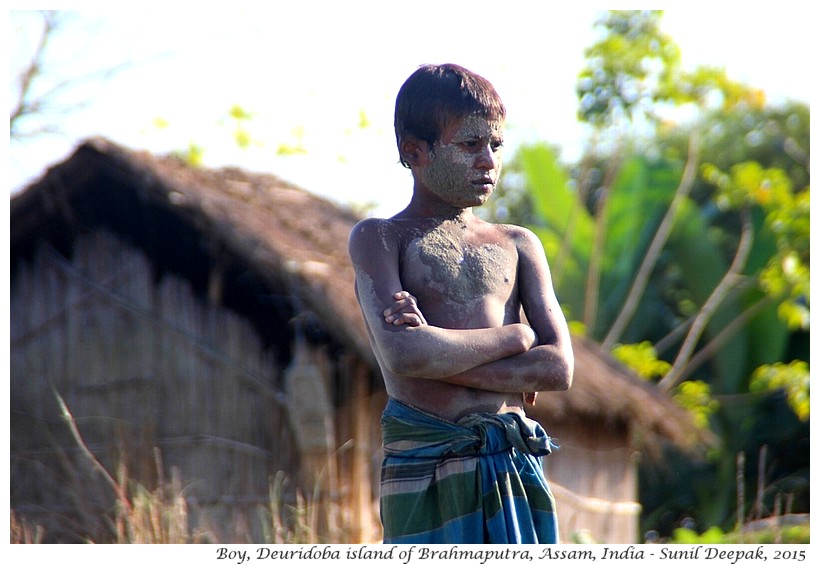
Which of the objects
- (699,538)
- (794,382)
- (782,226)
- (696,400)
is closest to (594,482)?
(699,538)

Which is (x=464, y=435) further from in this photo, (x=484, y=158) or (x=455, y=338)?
(x=484, y=158)

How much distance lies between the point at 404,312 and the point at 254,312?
4.79m

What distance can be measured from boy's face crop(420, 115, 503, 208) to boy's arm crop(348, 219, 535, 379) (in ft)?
0.63

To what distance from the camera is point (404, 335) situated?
2762mm

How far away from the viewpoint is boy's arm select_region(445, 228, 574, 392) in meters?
2.83

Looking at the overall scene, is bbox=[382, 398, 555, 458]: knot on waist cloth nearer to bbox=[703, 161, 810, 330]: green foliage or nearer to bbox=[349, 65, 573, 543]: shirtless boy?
bbox=[349, 65, 573, 543]: shirtless boy

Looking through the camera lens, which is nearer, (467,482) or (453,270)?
(467,482)

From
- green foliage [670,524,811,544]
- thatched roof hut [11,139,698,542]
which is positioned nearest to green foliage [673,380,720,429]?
thatched roof hut [11,139,698,542]

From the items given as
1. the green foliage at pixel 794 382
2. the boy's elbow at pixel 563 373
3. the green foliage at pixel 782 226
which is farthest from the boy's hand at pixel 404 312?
the green foliage at pixel 794 382

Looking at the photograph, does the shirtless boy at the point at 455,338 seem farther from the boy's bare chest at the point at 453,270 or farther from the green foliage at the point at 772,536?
the green foliage at the point at 772,536

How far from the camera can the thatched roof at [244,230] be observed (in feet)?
22.1

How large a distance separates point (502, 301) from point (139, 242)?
537 cm

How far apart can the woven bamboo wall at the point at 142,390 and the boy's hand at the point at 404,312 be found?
423 centimetres

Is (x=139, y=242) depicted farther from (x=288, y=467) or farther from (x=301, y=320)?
(x=288, y=467)
